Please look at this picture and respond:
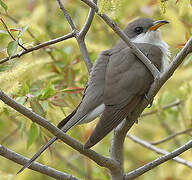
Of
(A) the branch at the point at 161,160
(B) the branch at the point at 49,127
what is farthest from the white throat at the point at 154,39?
(B) the branch at the point at 49,127

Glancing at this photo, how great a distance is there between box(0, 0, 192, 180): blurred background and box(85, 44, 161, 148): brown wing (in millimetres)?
210

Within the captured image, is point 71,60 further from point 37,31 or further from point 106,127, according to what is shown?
point 106,127

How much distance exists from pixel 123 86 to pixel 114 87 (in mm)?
Answer: 75

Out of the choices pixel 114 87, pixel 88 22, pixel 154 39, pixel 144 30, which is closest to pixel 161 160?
pixel 114 87

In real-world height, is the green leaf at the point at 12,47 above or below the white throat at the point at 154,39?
above

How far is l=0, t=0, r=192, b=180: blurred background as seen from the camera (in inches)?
128

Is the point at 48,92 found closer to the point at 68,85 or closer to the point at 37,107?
the point at 37,107

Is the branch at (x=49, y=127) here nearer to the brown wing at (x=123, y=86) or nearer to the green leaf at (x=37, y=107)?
the brown wing at (x=123, y=86)

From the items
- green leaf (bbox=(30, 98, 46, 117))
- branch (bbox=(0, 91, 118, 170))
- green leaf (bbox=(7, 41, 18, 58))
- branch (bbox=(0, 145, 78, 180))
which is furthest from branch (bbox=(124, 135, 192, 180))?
green leaf (bbox=(7, 41, 18, 58))

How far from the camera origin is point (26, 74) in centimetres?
385

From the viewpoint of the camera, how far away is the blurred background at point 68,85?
3.26 meters

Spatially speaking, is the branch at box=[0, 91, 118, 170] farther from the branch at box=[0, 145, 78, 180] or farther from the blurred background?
the blurred background

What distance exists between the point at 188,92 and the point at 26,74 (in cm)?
163

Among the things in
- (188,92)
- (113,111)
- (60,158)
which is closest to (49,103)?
(113,111)
